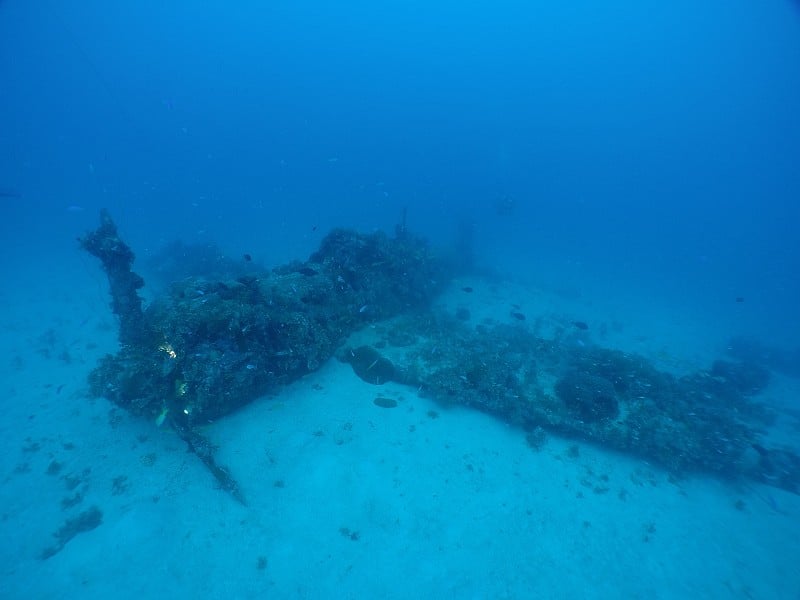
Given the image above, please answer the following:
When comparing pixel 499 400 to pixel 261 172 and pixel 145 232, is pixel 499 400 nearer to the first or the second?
pixel 145 232

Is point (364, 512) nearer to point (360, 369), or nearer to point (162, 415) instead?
point (360, 369)

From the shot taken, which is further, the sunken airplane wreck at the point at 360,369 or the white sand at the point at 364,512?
the sunken airplane wreck at the point at 360,369

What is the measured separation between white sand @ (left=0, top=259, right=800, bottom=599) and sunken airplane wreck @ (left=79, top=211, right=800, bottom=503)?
29.3 inches

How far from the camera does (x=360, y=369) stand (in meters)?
13.6

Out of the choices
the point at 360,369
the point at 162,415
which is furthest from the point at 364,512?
the point at 162,415

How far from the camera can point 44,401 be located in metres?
13.6

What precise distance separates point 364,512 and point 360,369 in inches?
212

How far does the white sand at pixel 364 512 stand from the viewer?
26.3 ft

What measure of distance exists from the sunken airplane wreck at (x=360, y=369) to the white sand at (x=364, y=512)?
743 mm

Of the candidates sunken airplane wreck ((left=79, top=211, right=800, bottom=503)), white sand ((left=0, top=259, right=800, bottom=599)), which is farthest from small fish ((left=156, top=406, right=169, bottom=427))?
white sand ((left=0, top=259, right=800, bottom=599))

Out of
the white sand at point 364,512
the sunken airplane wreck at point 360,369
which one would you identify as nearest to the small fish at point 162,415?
the sunken airplane wreck at point 360,369

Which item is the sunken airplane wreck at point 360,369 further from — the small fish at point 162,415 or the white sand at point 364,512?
the white sand at point 364,512

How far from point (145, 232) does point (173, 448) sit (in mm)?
59492

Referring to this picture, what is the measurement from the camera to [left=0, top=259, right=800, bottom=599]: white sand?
8008 mm
